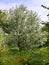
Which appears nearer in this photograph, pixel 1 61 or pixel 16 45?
pixel 1 61

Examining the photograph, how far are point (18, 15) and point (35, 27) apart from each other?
2310 millimetres

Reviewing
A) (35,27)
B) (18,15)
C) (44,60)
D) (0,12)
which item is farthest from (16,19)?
(0,12)

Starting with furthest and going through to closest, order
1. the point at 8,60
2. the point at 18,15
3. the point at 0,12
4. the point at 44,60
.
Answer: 1. the point at 0,12
2. the point at 18,15
3. the point at 8,60
4. the point at 44,60

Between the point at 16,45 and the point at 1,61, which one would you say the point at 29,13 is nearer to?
the point at 16,45

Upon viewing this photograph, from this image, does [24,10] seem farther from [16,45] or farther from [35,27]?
[16,45]

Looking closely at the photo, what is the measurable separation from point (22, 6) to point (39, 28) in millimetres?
3095

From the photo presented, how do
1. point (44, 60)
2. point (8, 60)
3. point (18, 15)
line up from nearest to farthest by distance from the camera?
point (44, 60)
point (8, 60)
point (18, 15)

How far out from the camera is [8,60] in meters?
15.5

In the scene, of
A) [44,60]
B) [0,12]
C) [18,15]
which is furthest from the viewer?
[0,12]

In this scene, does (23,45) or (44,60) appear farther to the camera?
(23,45)

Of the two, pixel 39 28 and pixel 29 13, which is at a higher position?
pixel 29 13

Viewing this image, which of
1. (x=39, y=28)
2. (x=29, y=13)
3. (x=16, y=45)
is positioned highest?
(x=29, y=13)

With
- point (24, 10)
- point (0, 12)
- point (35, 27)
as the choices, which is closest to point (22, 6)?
point (24, 10)

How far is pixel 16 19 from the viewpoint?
26.9 metres
